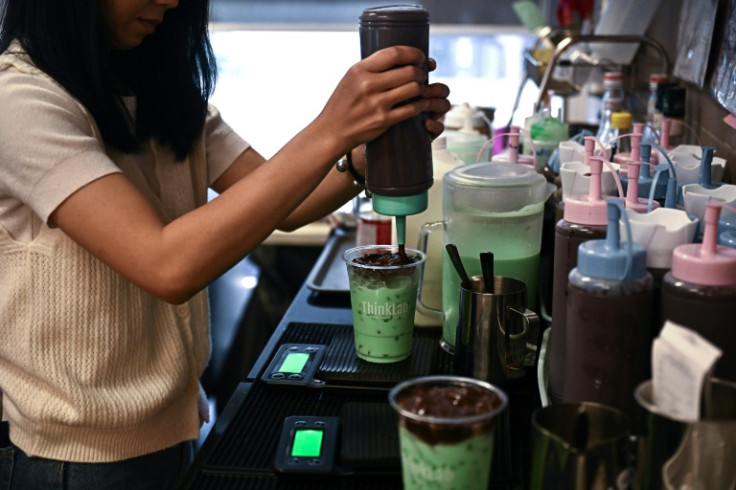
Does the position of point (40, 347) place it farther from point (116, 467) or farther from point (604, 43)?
point (604, 43)

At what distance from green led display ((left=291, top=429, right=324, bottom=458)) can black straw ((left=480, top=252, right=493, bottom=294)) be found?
0.34 metres

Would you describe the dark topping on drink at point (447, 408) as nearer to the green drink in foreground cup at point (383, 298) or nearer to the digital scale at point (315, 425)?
the digital scale at point (315, 425)

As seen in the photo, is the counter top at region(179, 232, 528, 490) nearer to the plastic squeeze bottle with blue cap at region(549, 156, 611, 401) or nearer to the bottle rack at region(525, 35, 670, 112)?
the plastic squeeze bottle with blue cap at region(549, 156, 611, 401)

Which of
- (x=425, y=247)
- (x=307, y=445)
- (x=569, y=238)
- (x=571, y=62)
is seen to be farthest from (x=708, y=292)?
(x=571, y=62)

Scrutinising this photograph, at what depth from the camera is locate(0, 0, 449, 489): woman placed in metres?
1.16

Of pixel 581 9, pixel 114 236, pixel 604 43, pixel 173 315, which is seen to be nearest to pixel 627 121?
pixel 604 43

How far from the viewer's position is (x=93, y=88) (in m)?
1.30

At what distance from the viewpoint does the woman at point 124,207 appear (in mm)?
1156

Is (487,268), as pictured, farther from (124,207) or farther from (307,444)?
(124,207)

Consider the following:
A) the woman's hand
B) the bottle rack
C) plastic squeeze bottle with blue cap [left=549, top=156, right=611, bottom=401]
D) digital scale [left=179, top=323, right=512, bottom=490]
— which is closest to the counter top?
digital scale [left=179, top=323, right=512, bottom=490]

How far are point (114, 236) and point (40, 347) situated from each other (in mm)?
302

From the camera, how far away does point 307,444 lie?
3.86 ft

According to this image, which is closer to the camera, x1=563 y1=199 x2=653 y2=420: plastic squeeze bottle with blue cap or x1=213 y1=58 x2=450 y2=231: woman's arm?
x1=563 y1=199 x2=653 y2=420: plastic squeeze bottle with blue cap

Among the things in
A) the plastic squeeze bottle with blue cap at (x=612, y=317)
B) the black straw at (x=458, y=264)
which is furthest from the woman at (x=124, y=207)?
the plastic squeeze bottle with blue cap at (x=612, y=317)
